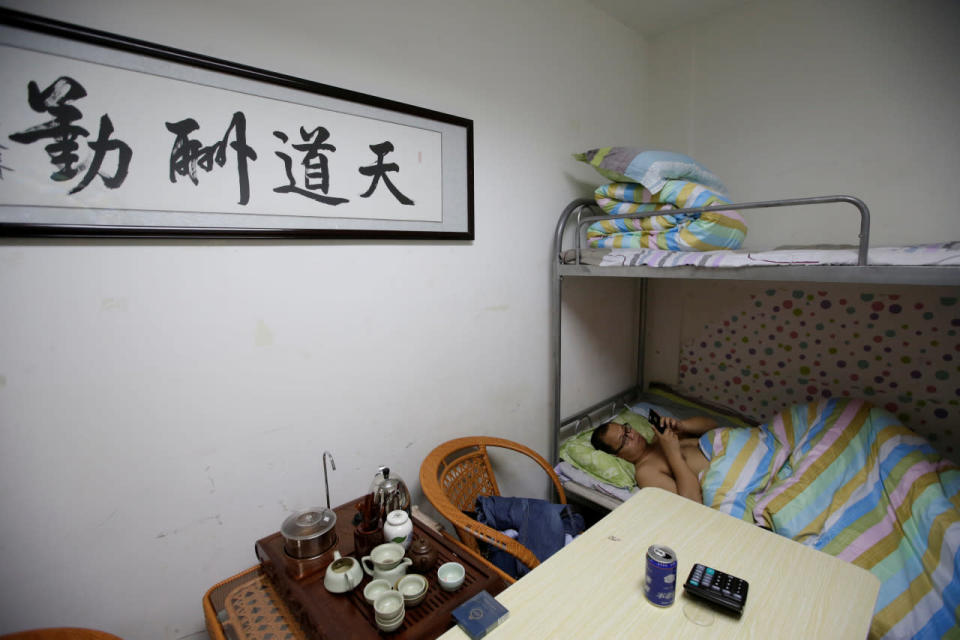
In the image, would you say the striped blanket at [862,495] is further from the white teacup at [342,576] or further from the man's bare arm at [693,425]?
the white teacup at [342,576]

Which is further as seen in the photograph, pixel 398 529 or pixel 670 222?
pixel 670 222

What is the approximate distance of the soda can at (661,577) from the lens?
81 centimetres

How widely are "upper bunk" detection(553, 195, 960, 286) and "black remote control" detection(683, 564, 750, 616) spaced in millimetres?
776

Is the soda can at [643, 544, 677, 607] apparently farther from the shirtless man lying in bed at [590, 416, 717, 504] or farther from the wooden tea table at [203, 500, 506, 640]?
the shirtless man lying in bed at [590, 416, 717, 504]

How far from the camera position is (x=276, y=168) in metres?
1.08

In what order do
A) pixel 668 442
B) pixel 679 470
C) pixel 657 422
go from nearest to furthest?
pixel 679 470 → pixel 668 442 → pixel 657 422

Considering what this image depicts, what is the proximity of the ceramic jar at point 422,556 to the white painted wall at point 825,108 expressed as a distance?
2.02 meters

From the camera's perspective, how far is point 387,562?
37.3 inches

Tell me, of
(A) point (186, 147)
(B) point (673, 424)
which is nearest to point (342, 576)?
(A) point (186, 147)

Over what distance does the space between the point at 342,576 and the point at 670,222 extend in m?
1.53

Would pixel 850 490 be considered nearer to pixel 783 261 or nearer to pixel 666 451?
pixel 666 451

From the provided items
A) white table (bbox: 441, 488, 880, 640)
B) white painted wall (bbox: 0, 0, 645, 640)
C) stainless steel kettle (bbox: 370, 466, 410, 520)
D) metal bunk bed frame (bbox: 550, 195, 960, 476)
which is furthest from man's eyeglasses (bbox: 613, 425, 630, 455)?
stainless steel kettle (bbox: 370, 466, 410, 520)

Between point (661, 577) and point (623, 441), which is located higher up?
point (661, 577)

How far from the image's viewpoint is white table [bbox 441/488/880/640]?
0.78 m
